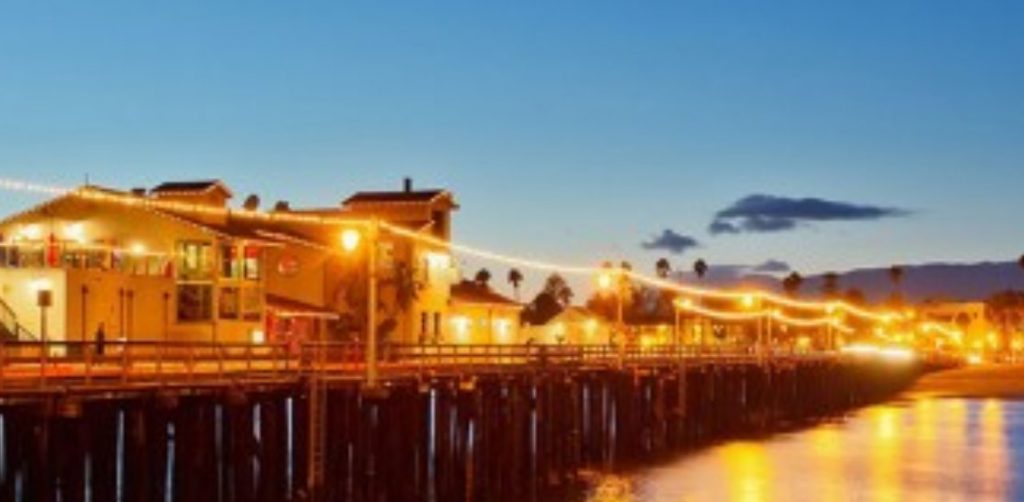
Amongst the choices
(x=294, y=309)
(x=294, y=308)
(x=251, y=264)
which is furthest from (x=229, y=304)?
(x=294, y=308)

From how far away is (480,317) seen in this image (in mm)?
84250

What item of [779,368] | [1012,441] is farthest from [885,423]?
[1012,441]

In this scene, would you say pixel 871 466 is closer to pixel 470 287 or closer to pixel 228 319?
pixel 228 319

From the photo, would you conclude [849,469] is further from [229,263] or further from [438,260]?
[438,260]

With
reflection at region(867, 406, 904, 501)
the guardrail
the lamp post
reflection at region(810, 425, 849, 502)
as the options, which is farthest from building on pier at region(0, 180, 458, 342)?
reflection at region(867, 406, 904, 501)

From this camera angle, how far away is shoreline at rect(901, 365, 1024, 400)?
4673 inches

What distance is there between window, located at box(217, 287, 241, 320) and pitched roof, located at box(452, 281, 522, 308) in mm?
23191

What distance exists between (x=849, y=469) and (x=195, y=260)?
24.4 meters

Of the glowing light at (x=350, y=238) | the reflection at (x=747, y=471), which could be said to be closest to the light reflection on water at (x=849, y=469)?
the reflection at (x=747, y=471)

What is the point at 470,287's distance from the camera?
89.2 m

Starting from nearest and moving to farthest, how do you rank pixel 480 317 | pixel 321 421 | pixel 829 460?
pixel 321 421 < pixel 829 460 < pixel 480 317

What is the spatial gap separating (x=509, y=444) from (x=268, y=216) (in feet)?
37.1

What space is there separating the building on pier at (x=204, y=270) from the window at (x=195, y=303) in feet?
0.17

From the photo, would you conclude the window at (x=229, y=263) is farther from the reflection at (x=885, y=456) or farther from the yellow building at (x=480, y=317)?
the reflection at (x=885, y=456)
